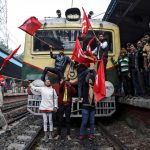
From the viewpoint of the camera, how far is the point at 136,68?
10.7m

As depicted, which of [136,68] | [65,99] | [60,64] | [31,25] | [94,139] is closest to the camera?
[94,139]

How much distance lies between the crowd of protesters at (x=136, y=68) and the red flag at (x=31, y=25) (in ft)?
8.69

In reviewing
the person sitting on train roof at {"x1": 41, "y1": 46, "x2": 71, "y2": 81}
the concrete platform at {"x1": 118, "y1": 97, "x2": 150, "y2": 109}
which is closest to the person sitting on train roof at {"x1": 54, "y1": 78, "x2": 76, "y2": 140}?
the person sitting on train roof at {"x1": 41, "y1": 46, "x2": 71, "y2": 81}

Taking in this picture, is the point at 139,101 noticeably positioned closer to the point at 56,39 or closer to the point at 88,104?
the point at 88,104

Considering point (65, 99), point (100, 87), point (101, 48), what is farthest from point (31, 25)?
point (100, 87)

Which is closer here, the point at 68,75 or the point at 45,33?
the point at 68,75

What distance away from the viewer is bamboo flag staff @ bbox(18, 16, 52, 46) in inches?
438

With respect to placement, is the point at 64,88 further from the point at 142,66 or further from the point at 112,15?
the point at 112,15

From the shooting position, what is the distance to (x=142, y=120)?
1045 centimetres

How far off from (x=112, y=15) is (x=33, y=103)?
25.6ft

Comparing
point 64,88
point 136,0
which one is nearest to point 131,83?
point 64,88

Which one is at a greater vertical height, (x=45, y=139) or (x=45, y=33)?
(x=45, y=33)

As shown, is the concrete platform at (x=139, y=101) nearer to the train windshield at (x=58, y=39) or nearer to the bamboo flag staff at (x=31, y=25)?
the train windshield at (x=58, y=39)

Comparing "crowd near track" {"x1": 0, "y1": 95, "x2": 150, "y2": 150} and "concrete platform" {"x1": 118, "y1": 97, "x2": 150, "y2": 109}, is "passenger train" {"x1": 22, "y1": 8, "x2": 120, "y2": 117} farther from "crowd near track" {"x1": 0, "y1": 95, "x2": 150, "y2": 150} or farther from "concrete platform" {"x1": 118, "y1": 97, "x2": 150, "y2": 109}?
"crowd near track" {"x1": 0, "y1": 95, "x2": 150, "y2": 150}
